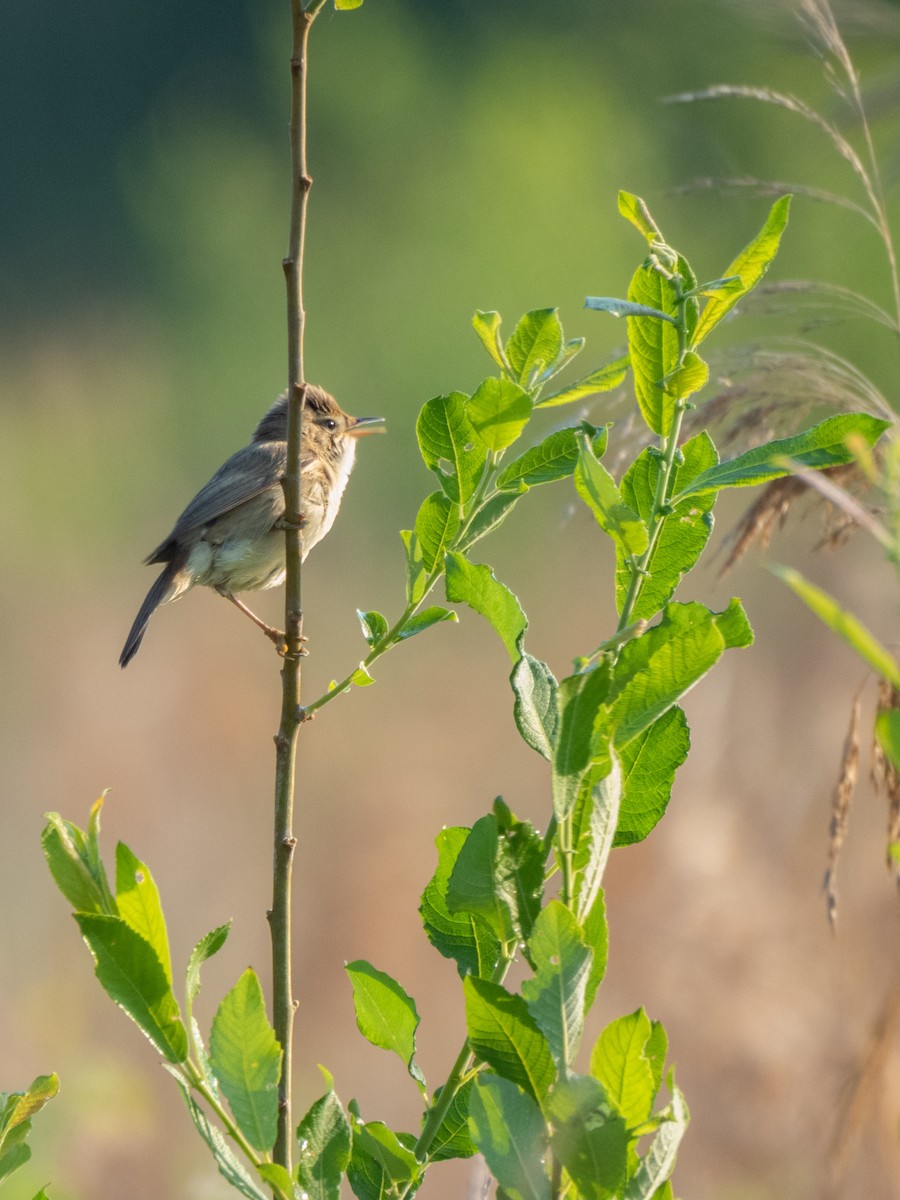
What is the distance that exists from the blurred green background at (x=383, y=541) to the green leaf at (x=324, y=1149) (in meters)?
0.31

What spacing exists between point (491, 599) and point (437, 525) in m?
0.20

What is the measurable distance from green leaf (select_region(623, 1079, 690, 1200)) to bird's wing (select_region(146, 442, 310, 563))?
3.02 meters

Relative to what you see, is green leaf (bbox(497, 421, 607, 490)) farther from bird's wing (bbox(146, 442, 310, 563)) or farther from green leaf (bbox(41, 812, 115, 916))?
bird's wing (bbox(146, 442, 310, 563))

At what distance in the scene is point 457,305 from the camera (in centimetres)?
1182

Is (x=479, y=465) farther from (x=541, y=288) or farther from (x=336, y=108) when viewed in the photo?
(x=336, y=108)

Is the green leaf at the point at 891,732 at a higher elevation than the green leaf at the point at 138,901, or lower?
lower

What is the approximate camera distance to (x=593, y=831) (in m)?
0.96

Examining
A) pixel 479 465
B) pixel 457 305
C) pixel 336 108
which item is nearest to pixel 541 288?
pixel 457 305

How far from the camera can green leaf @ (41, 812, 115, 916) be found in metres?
0.99

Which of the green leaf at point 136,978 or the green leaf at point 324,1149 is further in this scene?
the green leaf at point 324,1149

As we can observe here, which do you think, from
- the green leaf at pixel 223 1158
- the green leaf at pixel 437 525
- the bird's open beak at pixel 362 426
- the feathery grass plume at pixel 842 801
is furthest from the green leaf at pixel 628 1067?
the bird's open beak at pixel 362 426

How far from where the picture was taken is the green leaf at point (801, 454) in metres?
1.05

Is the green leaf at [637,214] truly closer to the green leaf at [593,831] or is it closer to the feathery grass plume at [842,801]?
the green leaf at [593,831]

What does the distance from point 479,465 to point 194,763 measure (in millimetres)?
5229
